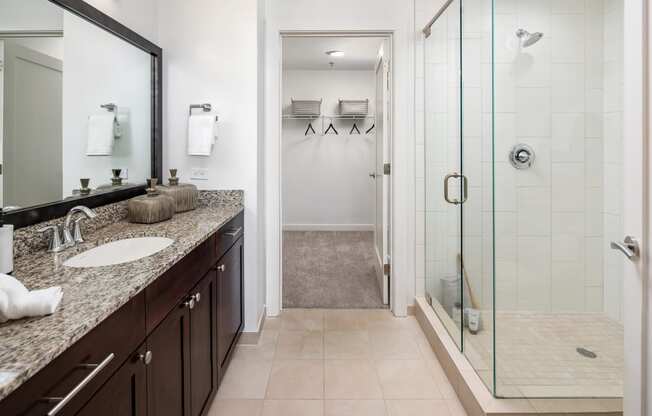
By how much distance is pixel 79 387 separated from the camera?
760 mm

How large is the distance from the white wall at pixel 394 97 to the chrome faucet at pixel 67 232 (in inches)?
57.8

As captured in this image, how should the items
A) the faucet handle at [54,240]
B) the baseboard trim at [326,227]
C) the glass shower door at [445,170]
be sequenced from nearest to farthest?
the faucet handle at [54,240], the glass shower door at [445,170], the baseboard trim at [326,227]

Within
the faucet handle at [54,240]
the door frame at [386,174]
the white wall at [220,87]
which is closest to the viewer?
the faucet handle at [54,240]

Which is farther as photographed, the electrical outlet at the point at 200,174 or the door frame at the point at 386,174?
the door frame at the point at 386,174

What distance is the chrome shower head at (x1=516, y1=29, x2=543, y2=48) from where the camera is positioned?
1799 mm

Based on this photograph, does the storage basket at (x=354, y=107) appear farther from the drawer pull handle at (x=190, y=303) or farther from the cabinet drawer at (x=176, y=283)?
the drawer pull handle at (x=190, y=303)

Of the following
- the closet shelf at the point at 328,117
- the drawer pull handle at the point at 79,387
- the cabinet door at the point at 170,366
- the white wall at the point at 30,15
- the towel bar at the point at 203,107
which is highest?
the closet shelf at the point at 328,117

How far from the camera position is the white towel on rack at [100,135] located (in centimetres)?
180

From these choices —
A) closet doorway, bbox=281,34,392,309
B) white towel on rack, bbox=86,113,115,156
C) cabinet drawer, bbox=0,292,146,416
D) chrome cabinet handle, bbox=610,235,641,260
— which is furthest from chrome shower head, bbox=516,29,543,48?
closet doorway, bbox=281,34,392,309

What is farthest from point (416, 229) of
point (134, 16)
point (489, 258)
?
point (134, 16)

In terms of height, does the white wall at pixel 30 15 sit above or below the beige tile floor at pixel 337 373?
above

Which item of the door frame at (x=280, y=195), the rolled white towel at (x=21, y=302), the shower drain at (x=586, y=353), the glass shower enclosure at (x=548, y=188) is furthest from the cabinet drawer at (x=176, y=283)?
the shower drain at (x=586, y=353)

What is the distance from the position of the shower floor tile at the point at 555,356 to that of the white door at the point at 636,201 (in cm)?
41

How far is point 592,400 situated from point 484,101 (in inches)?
52.5
